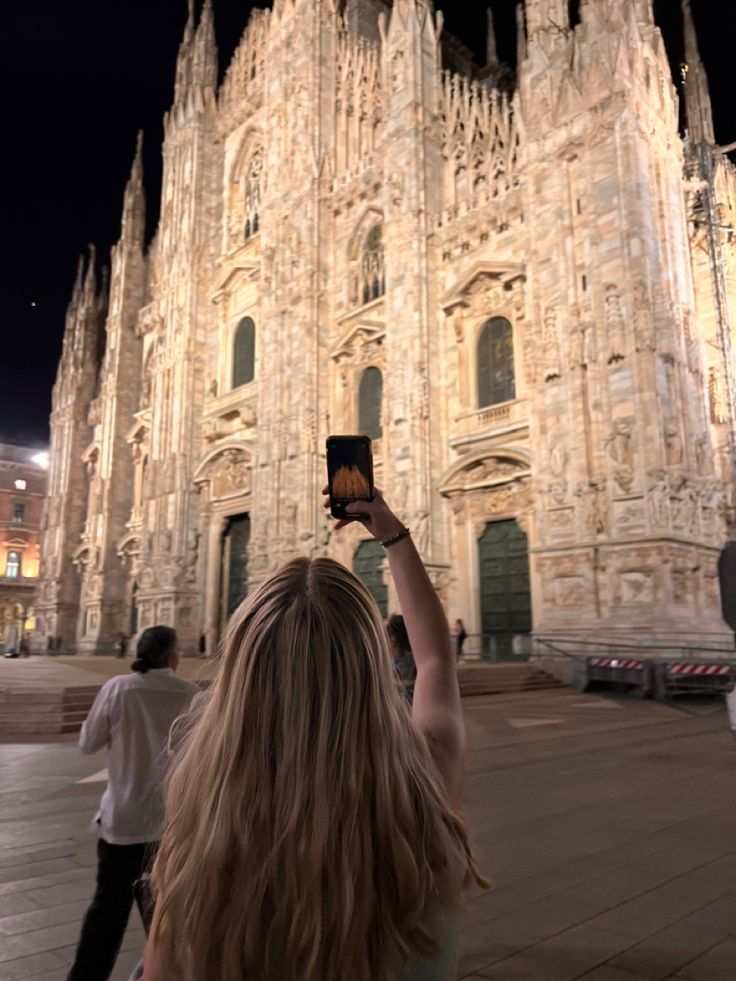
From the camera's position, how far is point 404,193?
2067cm

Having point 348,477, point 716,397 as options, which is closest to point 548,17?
point 716,397

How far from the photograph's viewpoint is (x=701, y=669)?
1170 centimetres

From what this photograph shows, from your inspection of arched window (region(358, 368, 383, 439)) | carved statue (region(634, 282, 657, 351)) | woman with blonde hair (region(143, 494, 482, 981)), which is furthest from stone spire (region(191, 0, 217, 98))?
woman with blonde hair (region(143, 494, 482, 981))

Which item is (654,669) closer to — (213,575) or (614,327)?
(614,327)

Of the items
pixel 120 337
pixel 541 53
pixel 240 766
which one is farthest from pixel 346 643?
pixel 120 337

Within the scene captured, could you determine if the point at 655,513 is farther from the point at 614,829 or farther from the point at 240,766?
the point at 240,766

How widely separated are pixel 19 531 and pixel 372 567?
38.2m

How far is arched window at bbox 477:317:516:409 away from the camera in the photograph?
18516mm

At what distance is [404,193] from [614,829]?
753 inches

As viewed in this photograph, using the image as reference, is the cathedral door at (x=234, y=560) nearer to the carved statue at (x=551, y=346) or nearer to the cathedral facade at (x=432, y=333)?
the cathedral facade at (x=432, y=333)

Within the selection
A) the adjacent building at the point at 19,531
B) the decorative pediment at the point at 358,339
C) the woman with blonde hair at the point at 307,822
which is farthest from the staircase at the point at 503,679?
the adjacent building at the point at 19,531

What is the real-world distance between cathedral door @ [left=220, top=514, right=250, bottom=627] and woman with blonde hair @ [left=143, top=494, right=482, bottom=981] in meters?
23.8

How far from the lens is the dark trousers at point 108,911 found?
2546 millimetres

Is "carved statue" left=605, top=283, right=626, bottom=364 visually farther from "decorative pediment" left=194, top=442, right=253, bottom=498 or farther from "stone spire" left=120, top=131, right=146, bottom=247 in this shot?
"stone spire" left=120, top=131, right=146, bottom=247
